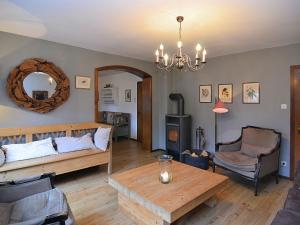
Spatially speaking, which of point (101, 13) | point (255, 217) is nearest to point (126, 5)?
point (101, 13)

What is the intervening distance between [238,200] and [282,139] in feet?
5.31

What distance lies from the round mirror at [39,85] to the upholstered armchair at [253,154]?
313cm

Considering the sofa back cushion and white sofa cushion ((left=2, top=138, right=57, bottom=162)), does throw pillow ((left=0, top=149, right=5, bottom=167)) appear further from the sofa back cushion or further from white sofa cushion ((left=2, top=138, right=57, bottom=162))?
the sofa back cushion

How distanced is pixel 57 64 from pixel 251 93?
3.68m

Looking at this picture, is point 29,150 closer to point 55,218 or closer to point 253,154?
point 55,218

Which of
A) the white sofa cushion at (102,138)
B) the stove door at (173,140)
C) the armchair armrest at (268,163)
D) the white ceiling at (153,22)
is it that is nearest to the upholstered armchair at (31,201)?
the white sofa cushion at (102,138)

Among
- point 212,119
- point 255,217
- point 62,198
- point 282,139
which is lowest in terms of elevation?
point 255,217

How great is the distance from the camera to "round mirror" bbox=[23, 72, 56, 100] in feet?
10.5

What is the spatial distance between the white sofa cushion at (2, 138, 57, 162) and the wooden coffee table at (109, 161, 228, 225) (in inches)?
55.1

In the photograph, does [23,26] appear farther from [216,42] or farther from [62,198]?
[216,42]

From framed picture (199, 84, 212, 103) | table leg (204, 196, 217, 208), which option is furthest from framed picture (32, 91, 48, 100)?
framed picture (199, 84, 212, 103)

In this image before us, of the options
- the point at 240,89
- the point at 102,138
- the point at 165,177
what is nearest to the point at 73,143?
the point at 102,138

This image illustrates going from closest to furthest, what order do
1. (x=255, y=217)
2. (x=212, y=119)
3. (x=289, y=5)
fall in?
1. (x=289, y=5)
2. (x=255, y=217)
3. (x=212, y=119)

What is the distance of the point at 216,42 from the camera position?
3305 millimetres
